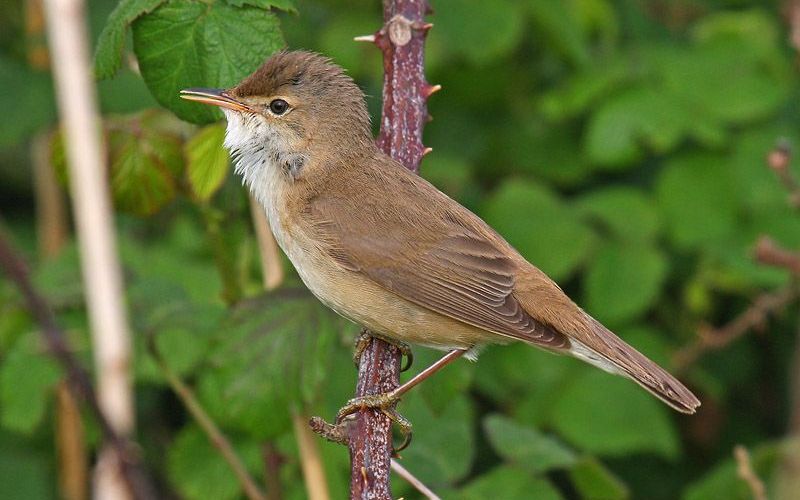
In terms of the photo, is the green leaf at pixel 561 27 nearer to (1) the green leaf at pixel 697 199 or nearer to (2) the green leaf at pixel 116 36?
(1) the green leaf at pixel 697 199

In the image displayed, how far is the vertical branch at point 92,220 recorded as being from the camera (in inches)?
64.2

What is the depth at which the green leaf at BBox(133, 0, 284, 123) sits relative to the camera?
3027mm

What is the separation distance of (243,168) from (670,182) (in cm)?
228

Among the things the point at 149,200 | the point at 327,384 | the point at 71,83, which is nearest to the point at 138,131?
the point at 149,200

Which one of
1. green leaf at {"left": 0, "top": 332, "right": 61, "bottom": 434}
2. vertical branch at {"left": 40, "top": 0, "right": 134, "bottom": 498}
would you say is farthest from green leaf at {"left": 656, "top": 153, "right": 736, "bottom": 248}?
vertical branch at {"left": 40, "top": 0, "right": 134, "bottom": 498}

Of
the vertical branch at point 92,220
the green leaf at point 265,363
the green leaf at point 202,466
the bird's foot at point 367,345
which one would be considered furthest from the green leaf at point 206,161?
the vertical branch at point 92,220

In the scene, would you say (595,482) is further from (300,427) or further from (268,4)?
(268,4)

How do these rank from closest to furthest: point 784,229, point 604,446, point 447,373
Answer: point 447,373
point 604,446
point 784,229

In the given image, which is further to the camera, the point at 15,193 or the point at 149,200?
the point at 15,193

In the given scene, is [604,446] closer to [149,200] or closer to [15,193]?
[149,200]

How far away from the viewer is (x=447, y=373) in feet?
11.4

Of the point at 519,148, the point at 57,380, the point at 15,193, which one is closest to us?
the point at 57,380

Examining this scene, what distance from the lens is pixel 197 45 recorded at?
10.0ft

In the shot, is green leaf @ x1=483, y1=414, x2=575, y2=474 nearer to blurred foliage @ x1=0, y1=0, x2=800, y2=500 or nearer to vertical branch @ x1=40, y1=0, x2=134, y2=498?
blurred foliage @ x1=0, y1=0, x2=800, y2=500
